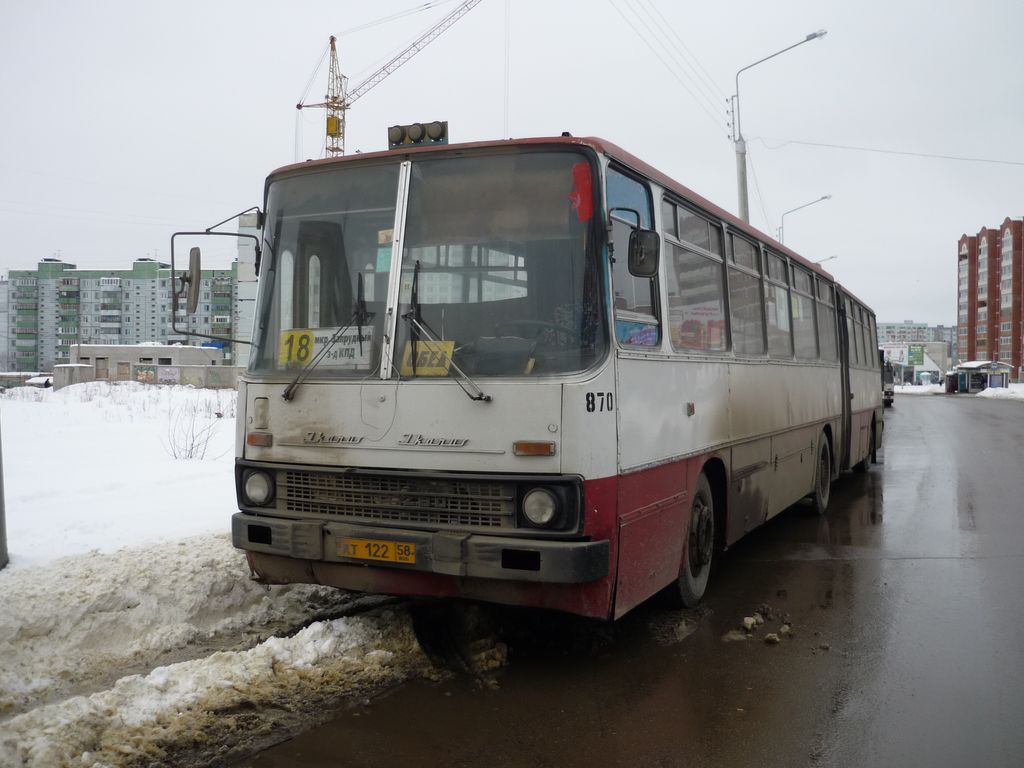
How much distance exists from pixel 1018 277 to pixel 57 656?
112095 mm

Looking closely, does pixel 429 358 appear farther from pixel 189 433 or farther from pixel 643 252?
pixel 189 433

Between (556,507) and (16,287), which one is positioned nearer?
(556,507)

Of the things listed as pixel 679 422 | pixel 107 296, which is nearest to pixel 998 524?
pixel 679 422

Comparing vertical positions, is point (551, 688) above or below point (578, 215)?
below

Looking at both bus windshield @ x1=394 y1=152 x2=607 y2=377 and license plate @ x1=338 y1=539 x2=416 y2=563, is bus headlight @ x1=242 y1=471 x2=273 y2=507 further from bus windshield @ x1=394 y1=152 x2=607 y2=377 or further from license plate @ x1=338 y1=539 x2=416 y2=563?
bus windshield @ x1=394 y1=152 x2=607 y2=377

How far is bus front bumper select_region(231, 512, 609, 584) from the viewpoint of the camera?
4.37 metres

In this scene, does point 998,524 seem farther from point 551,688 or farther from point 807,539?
point 551,688

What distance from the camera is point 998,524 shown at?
9.45 m

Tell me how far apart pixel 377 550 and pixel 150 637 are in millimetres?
1674

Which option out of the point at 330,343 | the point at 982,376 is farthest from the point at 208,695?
the point at 982,376

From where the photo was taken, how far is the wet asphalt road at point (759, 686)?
12.8 feet

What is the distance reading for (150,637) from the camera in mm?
5285

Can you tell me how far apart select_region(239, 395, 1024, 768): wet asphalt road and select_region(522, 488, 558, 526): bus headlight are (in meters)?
0.93

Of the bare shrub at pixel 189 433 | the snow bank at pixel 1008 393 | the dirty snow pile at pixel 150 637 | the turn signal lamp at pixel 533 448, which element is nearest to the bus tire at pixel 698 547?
the turn signal lamp at pixel 533 448
